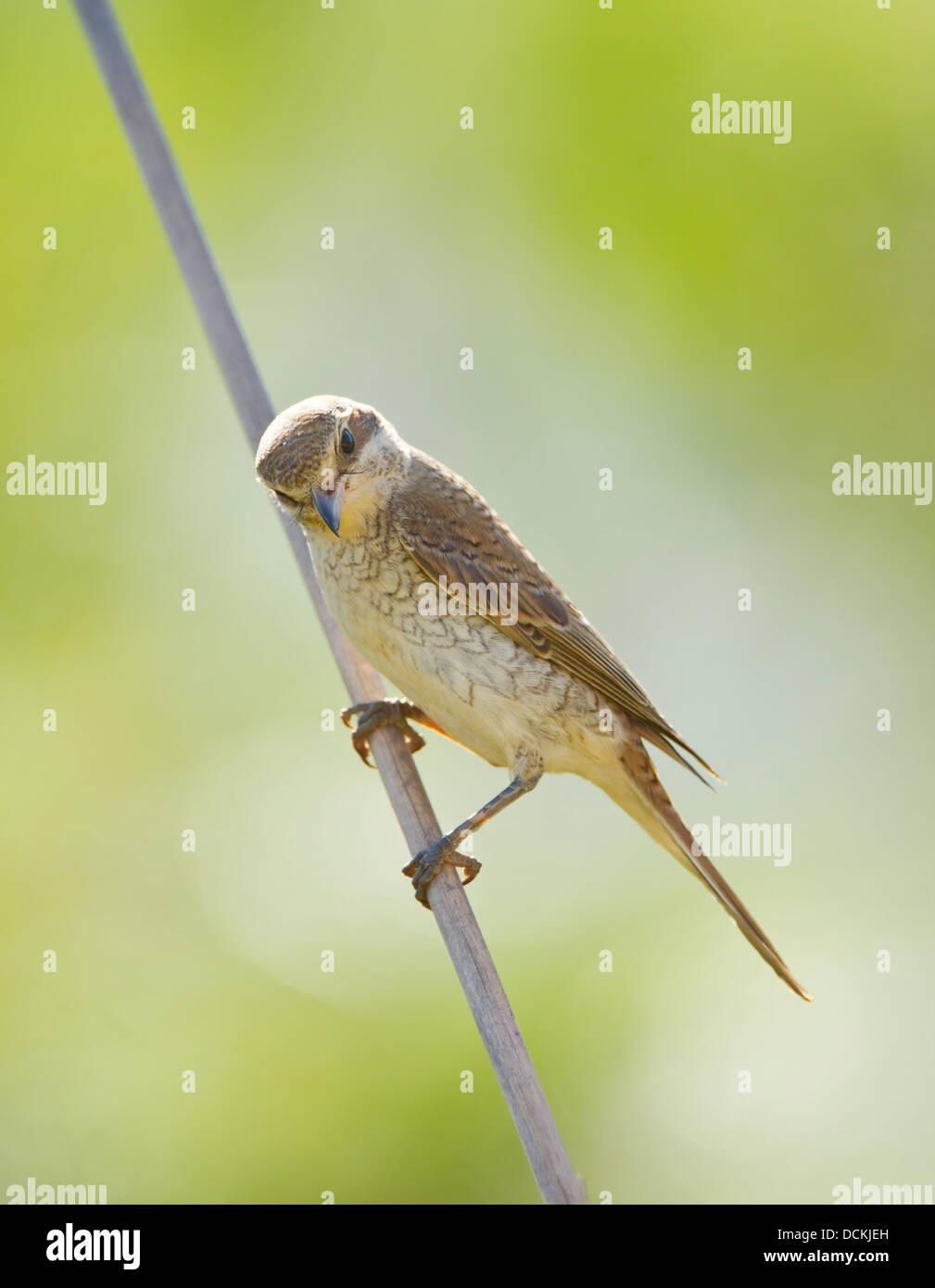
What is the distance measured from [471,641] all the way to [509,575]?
0.31 meters

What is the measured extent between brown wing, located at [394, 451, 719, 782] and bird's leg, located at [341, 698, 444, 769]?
40cm

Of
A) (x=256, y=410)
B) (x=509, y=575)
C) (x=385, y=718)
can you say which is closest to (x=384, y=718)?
(x=385, y=718)

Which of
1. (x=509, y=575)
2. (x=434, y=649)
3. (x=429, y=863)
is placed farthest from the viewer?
(x=509, y=575)

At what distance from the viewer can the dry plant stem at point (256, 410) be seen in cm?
247

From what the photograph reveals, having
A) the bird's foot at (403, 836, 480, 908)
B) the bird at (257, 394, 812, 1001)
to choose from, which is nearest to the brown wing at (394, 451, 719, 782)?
the bird at (257, 394, 812, 1001)

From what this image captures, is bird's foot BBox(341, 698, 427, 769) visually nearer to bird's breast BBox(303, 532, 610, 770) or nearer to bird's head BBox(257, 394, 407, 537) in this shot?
bird's breast BBox(303, 532, 610, 770)

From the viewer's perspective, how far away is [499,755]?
362cm

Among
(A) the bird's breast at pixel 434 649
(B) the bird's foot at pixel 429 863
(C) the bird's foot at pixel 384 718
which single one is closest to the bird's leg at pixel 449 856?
(B) the bird's foot at pixel 429 863

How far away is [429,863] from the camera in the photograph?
3045mm

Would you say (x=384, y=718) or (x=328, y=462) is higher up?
(x=328, y=462)

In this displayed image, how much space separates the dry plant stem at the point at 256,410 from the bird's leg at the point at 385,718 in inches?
6.6

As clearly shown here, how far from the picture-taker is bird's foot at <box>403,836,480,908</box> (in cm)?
304

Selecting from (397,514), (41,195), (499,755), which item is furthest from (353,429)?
(41,195)

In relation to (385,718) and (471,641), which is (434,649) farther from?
(385,718)
